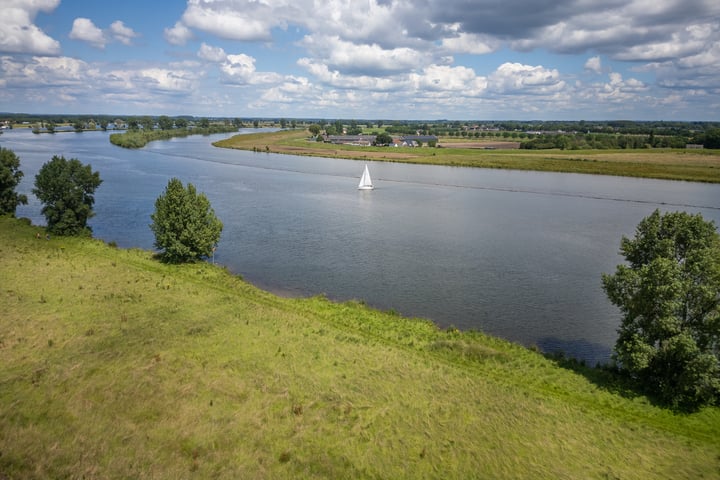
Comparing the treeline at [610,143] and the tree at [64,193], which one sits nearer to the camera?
the tree at [64,193]

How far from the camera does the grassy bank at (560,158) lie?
93.6 metres

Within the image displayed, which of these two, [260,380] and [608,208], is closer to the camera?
[260,380]

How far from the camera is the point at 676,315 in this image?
788 inches

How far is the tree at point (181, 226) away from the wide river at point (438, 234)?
117 inches

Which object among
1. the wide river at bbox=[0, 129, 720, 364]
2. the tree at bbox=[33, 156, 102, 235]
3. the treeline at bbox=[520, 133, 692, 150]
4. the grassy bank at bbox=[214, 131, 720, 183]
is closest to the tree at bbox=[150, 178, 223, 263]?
the wide river at bbox=[0, 129, 720, 364]

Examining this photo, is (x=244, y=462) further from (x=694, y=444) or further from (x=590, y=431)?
(x=694, y=444)

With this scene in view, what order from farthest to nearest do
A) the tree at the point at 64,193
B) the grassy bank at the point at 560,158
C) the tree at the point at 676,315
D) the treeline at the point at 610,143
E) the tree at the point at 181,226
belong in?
the treeline at the point at 610,143 → the grassy bank at the point at 560,158 → the tree at the point at 64,193 → the tree at the point at 181,226 → the tree at the point at 676,315

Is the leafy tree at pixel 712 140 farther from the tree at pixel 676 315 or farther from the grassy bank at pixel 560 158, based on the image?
the tree at pixel 676 315

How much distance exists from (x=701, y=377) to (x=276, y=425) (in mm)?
16718

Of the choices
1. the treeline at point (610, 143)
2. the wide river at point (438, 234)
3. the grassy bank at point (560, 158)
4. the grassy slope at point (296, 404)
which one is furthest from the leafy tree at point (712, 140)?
the grassy slope at point (296, 404)

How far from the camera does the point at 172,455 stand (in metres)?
15.5

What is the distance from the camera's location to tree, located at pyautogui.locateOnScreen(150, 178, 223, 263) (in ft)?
115

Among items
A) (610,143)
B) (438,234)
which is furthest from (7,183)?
(610,143)

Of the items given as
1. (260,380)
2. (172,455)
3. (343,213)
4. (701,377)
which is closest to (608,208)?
(343,213)
